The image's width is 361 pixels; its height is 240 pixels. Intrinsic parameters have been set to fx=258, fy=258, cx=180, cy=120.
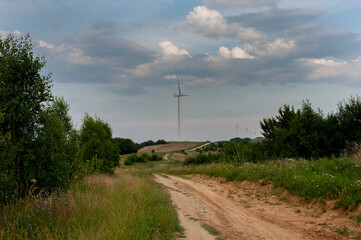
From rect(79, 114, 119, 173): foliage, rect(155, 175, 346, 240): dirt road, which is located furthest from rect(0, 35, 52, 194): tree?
rect(79, 114, 119, 173): foliage

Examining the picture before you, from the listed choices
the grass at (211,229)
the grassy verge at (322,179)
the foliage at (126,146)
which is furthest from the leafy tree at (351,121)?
the foliage at (126,146)

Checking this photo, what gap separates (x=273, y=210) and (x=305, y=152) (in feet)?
77.3

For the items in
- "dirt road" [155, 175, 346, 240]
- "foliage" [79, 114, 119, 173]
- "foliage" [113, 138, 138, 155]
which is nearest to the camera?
"dirt road" [155, 175, 346, 240]

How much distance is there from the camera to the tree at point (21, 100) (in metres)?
9.68

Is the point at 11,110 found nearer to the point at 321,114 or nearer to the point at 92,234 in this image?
the point at 92,234

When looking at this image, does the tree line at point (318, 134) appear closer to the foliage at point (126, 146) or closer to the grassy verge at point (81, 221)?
the grassy verge at point (81, 221)

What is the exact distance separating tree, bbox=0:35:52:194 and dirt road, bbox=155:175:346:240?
6479 mm

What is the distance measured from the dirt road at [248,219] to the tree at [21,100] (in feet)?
21.3

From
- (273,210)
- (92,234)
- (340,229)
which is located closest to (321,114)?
(273,210)

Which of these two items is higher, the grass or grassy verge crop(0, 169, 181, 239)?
grassy verge crop(0, 169, 181, 239)

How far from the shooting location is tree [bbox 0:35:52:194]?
968 centimetres

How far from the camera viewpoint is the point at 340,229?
27.4 ft

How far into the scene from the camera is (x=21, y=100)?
33.7 feet

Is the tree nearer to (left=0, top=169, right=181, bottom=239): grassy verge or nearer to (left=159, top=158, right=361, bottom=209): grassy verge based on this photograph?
(left=0, top=169, right=181, bottom=239): grassy verge
